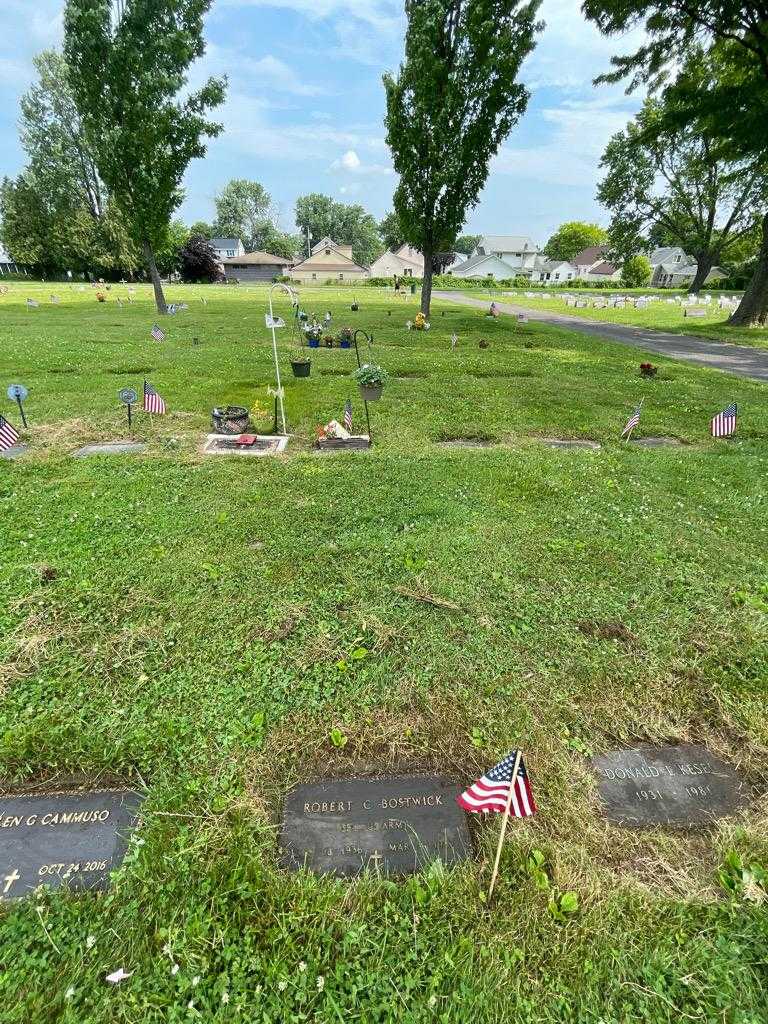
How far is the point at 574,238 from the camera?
89.0 meters

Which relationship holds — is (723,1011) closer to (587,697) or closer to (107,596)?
(587,697)

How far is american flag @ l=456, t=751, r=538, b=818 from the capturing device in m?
2.03

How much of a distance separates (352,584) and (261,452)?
11.8 feet

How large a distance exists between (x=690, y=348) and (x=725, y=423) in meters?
11.9

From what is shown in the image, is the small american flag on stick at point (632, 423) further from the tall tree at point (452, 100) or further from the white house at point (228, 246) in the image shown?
the white house at point (228, 246)

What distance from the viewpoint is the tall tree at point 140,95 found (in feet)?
55.3

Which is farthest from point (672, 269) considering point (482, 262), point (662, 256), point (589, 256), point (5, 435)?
point (5, 435)

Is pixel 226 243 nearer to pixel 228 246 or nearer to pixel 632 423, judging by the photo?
pixel 228 246

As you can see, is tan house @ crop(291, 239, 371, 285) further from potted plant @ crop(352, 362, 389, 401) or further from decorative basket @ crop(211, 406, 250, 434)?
decorative basket @ crop(211, 406, 250, 434)

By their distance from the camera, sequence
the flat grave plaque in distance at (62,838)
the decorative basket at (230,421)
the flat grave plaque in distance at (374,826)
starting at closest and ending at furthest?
1. the flat grave plaque in distance at (62,838)
2. the flat grave plaque in distance at (374,826)
3. the decorative basket at (230,421)

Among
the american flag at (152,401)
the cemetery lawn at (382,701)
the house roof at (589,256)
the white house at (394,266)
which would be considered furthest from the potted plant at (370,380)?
the house roof at (589,256)

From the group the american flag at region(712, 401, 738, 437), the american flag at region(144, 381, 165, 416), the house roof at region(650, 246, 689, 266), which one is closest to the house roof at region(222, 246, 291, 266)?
the house roof at region(650, 246, 689, 266)

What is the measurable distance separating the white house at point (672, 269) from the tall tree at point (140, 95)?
8182cm

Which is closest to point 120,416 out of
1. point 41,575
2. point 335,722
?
point 41,575
